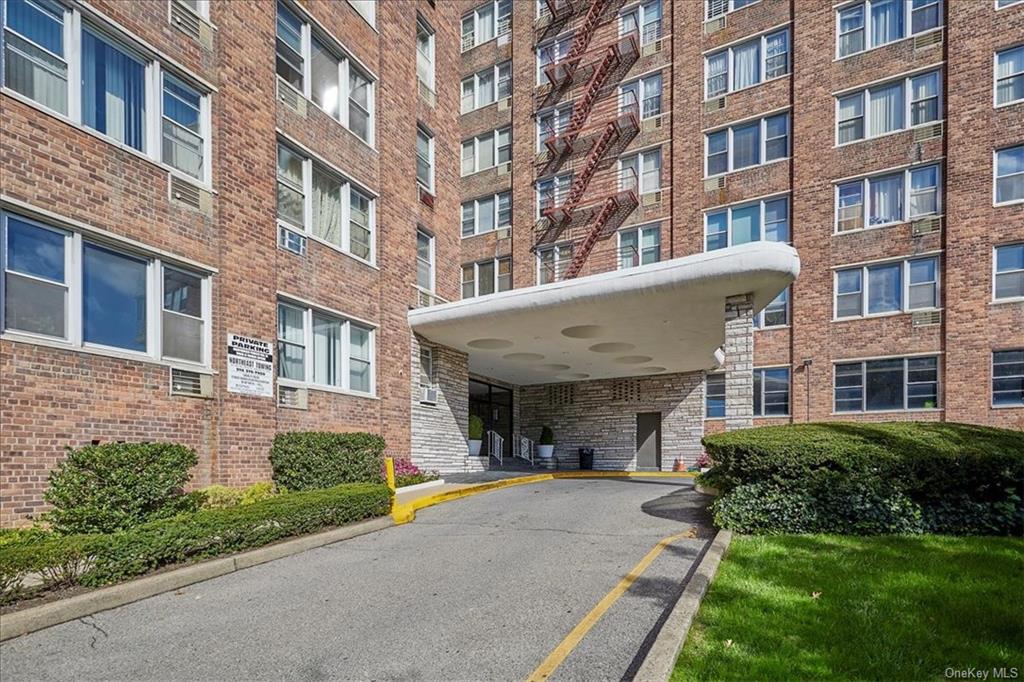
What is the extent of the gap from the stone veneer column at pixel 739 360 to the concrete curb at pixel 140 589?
316 inches

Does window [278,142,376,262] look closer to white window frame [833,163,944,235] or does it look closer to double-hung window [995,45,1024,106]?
white window frame [833,163,944,235]

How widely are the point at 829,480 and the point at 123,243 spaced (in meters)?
10.7

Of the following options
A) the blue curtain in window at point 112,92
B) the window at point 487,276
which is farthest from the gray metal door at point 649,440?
the blue curtain in window at point 112,92

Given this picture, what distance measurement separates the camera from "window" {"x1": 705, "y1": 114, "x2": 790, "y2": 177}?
2105 cm

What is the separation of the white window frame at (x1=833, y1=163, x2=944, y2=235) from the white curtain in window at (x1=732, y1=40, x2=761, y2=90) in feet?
16.9

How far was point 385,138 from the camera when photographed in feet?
53.2

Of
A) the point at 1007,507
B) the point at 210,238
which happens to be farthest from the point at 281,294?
the point at 1007,507

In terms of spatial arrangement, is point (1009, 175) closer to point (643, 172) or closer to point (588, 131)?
point (643, 172)

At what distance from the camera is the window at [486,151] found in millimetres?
26109

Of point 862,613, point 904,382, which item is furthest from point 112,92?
point 904,382

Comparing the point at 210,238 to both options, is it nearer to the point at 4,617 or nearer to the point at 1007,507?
the point at 4,617

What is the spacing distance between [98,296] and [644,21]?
72.3ft

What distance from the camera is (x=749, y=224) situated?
21328 mm

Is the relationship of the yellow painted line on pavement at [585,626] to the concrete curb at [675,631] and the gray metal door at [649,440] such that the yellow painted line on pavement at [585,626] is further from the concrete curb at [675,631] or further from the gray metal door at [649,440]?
the gray metal door at [649,440]
